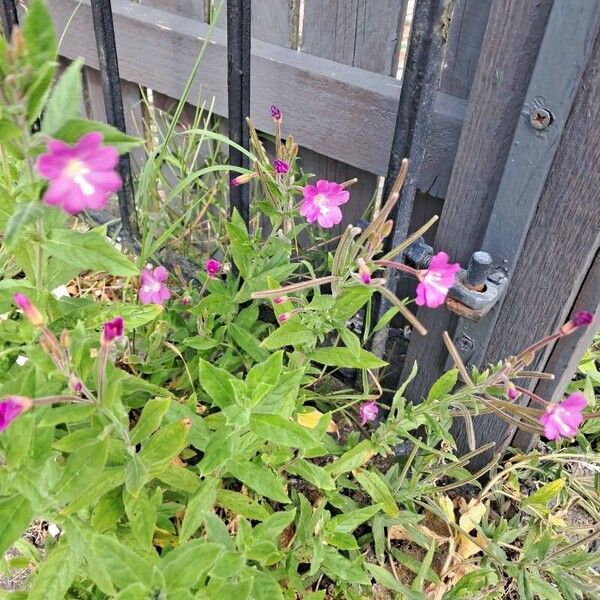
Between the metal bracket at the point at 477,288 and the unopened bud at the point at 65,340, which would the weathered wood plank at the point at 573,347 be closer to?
the metal bracket at the point at 477,288

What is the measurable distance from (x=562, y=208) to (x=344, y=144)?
0.62 metres

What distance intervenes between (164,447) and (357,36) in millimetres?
1098

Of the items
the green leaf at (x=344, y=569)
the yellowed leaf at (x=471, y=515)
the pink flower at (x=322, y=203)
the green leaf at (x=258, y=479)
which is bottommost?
the yellowed leaf at (x=471, y=515)

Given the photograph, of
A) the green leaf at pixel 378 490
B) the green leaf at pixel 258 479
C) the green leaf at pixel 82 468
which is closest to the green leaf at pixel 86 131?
the green leaf at pixel 82 468

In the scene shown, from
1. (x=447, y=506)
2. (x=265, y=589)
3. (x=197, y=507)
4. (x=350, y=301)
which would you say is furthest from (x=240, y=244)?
(x=447, y=506)

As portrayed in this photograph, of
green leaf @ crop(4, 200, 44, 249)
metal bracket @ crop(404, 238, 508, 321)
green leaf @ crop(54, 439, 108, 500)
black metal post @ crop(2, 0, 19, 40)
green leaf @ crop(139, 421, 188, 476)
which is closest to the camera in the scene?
green leaf @ crop(4, 200, 44, 249)

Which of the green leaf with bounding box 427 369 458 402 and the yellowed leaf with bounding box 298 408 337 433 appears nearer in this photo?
the green leaf with bounding box 427 369 458 402

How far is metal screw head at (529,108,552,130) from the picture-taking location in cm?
117

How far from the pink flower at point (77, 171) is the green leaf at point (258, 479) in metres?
0.60

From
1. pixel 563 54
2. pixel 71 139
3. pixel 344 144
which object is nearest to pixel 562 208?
pixel 563 54

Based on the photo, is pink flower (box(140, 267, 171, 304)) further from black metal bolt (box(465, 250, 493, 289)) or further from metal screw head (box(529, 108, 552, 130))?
metal screw head (box(529, 108, 552, 130))

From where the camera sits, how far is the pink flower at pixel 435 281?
1.07 metres

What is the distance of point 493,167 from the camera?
1281 mm

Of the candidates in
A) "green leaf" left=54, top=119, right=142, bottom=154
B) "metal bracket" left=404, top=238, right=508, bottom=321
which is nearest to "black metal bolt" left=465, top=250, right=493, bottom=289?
"metal bracket" left=404, top=238, right=508, bottom=321
